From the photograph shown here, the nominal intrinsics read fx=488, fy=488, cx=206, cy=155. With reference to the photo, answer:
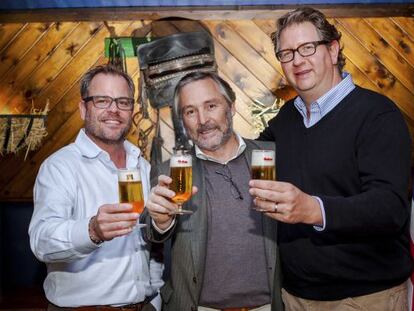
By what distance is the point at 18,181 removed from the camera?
4457 millimetres

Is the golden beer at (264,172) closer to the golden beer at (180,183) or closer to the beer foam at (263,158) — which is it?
the beer foam at (263,158)

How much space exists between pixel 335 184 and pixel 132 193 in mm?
876

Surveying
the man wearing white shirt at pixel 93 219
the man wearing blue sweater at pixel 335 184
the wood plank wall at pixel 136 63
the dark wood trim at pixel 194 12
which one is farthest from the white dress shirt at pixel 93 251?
the dark wood trim at pixel 194 12

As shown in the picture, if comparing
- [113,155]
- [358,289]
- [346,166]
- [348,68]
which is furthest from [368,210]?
[348,68]

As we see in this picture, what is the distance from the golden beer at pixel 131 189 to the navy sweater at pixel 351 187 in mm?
735

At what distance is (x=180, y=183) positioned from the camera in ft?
6.50

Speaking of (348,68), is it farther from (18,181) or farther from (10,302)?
(10,302)

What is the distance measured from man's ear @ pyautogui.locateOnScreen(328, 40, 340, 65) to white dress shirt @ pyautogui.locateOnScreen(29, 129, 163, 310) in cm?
121

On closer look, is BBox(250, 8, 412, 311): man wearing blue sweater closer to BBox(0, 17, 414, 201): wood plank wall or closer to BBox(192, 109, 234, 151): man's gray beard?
BBox(192, 109, 234, 151): man's gray beard

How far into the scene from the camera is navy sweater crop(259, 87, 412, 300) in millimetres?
1910

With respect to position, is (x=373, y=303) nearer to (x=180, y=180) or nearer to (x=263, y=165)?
(x=263, y=165)

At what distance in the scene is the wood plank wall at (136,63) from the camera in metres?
4.29

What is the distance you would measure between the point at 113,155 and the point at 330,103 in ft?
3.72

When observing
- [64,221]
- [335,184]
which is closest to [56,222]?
[64,221]
